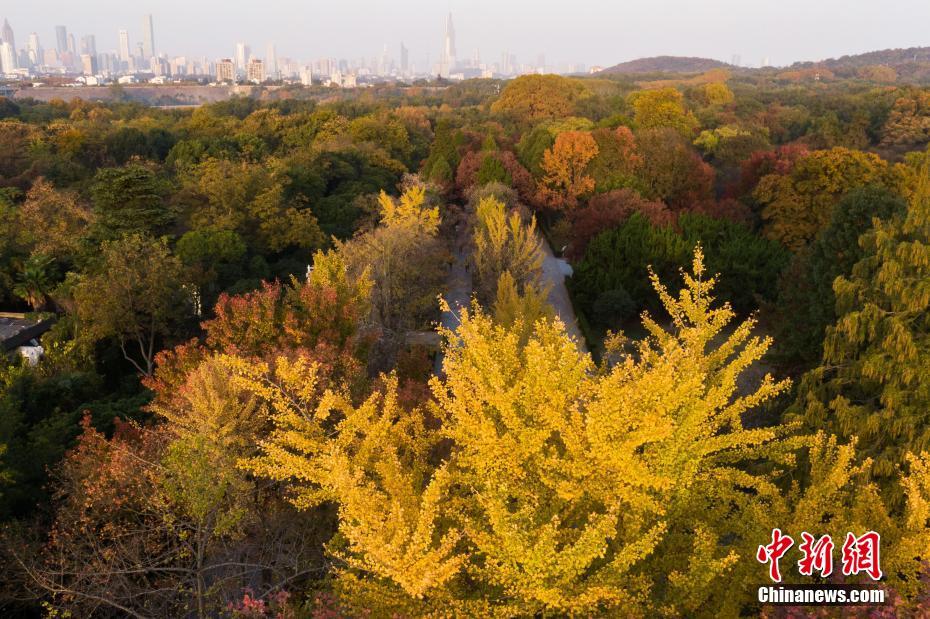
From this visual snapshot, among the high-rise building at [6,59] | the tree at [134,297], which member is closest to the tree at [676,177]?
the tree at [134,297]

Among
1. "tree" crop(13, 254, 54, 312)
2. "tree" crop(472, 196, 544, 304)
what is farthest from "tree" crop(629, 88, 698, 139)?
"tree" crop(13, 254, 54, 312)

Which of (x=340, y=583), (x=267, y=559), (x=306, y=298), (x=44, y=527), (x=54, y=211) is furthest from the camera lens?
(x=54, y=211)

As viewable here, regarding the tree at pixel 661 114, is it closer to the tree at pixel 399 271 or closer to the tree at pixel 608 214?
the tree at pixel 608 214

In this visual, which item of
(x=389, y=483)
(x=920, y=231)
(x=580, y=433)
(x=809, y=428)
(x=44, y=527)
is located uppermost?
(x=920, y=231)

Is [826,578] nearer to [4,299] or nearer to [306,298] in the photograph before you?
[306,298]

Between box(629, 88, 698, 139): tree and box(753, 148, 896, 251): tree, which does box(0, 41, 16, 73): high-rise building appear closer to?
box(629, 88, 698, 139): tree

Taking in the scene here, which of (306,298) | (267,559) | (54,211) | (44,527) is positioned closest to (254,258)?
(54,211)
